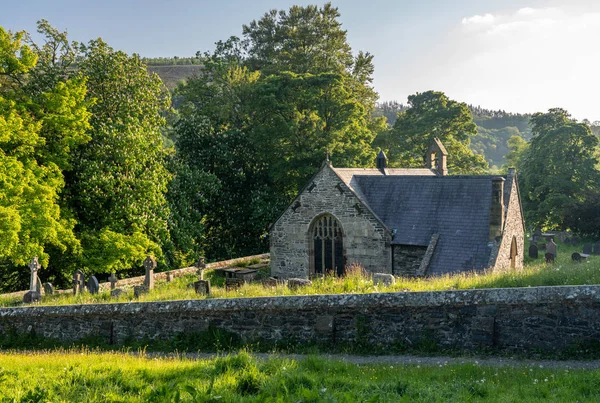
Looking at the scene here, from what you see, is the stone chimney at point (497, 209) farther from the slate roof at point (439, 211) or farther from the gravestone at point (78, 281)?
the gravestone at point (78, 281)

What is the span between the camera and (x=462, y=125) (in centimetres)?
4162

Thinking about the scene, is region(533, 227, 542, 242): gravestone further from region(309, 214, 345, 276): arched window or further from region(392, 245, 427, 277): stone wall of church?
region(309, 214, 345, 276): arched window

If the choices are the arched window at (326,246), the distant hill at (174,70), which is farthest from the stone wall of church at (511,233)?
the distant hill at (174,70)

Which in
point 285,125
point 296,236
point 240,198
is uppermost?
point 285,125

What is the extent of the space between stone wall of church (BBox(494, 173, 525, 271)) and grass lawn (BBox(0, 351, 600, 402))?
12056 mm

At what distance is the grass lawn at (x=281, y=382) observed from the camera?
6.73 m

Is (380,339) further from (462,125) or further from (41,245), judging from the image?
(462,125)

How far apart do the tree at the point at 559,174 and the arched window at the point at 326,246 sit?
21314 millimetres

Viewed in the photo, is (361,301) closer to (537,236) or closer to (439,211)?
(439,211)

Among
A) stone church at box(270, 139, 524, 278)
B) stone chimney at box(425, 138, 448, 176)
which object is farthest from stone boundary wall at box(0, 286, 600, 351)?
stone chimney at box(425, 138, 448, 176)

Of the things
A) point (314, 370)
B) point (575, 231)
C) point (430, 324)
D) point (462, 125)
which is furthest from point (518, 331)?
point (462, 125)

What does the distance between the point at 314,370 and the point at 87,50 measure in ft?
76.2

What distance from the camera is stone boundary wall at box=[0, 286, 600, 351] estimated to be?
9266mm

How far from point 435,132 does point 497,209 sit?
74.7ft
